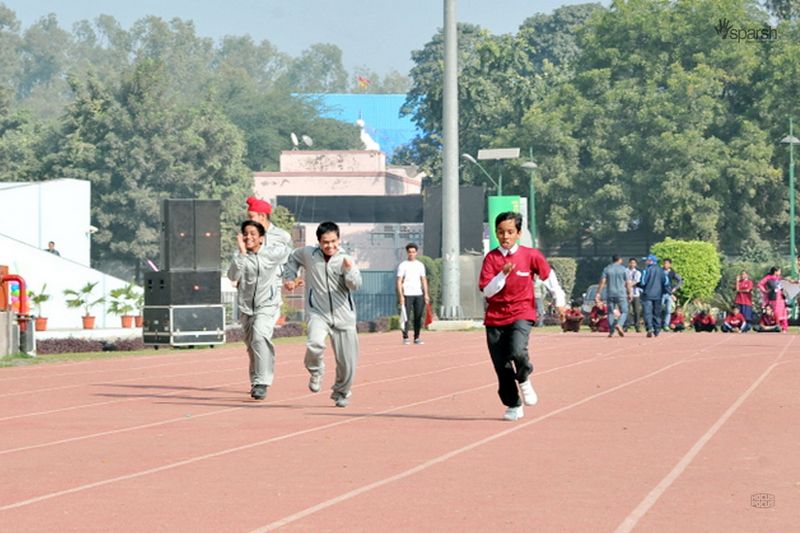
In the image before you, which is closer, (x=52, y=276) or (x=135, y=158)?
(x=52, y=276)

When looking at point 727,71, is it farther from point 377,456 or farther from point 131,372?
point 377,456

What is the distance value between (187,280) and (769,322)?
15.1m

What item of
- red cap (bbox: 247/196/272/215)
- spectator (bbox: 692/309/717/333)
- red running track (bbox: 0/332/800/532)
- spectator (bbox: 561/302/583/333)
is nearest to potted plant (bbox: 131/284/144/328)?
spectator (bbox: 561/302/583/333)

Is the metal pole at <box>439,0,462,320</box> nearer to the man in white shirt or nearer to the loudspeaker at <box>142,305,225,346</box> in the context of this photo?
the loudspeaker at <box>142,305,225,346</box>

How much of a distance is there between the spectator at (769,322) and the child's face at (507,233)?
85.2ft

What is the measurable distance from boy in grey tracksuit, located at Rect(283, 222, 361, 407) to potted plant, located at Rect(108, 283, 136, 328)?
28.2 meters

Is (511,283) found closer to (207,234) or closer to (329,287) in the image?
(329,287)

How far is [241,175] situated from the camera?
291 feet

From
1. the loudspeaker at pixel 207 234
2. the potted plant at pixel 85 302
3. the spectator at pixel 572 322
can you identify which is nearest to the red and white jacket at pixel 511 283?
the loudspeaker at pixel 207 234

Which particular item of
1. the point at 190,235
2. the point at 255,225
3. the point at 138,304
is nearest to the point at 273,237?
the point at 255,225

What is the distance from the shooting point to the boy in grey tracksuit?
51.8 feet

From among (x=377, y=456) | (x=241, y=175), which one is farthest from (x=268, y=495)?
(x=241, y=175)

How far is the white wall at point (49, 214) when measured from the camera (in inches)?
2094

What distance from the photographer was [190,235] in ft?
102
